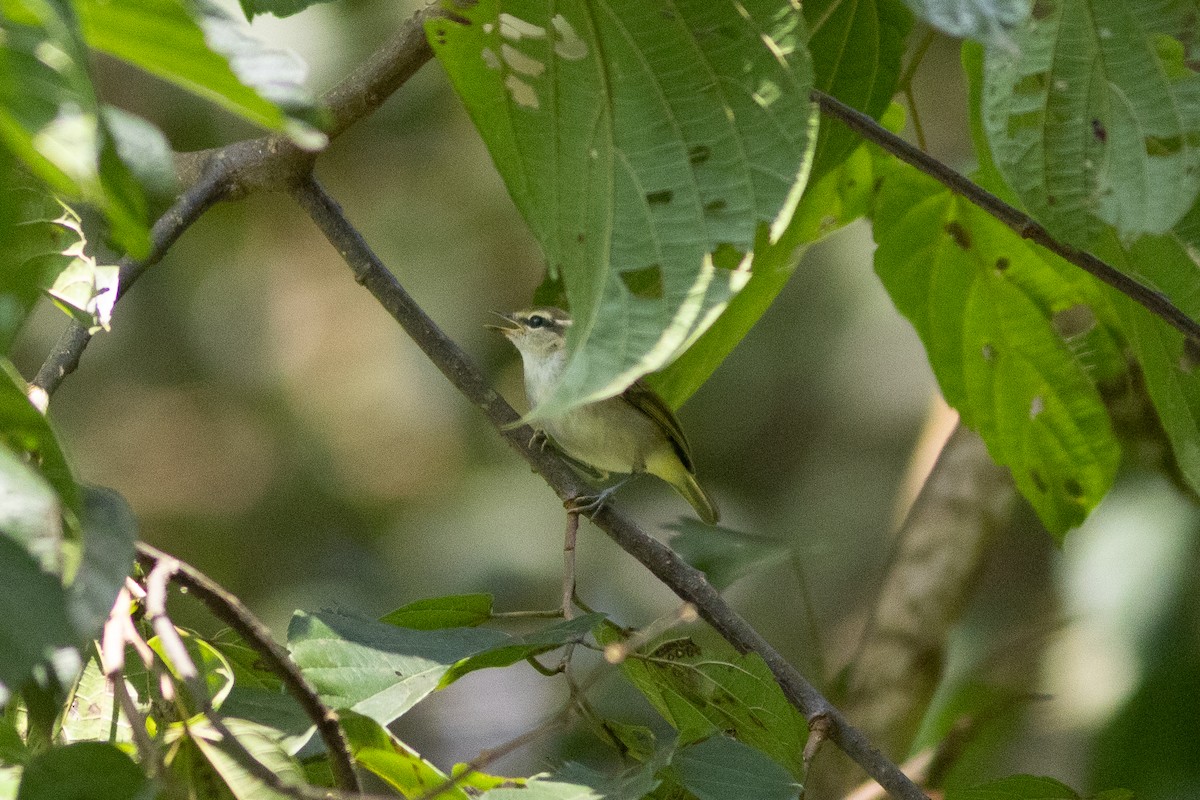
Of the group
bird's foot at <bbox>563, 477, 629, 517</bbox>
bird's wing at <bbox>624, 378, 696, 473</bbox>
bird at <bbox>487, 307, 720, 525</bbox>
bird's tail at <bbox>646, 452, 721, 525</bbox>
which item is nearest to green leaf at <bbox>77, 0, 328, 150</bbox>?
bird's foot at <bbox>563, 477, 629, 517</bbox>

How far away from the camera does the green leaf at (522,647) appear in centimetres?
159

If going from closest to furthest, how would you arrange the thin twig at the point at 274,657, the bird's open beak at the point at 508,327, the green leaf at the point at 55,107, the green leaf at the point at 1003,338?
the green leaf at the point at 55,107 < the thin twig at the point at 274,657 < the green leaf at the point at 1003,338 < the bird's open beak at the point at 508,327

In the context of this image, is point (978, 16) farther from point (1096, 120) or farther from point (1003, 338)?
point (1003, 338)

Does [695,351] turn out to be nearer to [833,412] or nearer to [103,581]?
[103,581]

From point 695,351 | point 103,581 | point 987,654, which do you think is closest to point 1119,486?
point 987,654

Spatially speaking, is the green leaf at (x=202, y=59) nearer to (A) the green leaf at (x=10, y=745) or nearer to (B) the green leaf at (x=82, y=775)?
(B) the green leaf at (x=82, y=775)

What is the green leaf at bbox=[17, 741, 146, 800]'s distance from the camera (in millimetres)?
1217

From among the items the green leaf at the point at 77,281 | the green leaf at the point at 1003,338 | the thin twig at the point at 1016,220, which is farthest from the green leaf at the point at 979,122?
the green leaf at the point at 77,281

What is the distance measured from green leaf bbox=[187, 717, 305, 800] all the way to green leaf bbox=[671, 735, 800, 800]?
1.67 feet

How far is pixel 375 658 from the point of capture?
5.62 ft

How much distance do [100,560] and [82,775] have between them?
25cm

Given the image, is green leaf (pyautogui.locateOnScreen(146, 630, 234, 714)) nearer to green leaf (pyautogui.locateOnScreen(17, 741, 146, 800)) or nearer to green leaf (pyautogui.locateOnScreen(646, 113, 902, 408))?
green leaf (pyautogui.locateOnScreen(17, 741, 146, 800))

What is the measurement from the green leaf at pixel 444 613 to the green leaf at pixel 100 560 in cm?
89

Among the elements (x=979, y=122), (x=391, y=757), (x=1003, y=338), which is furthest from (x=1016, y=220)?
(x=391, y=757)
